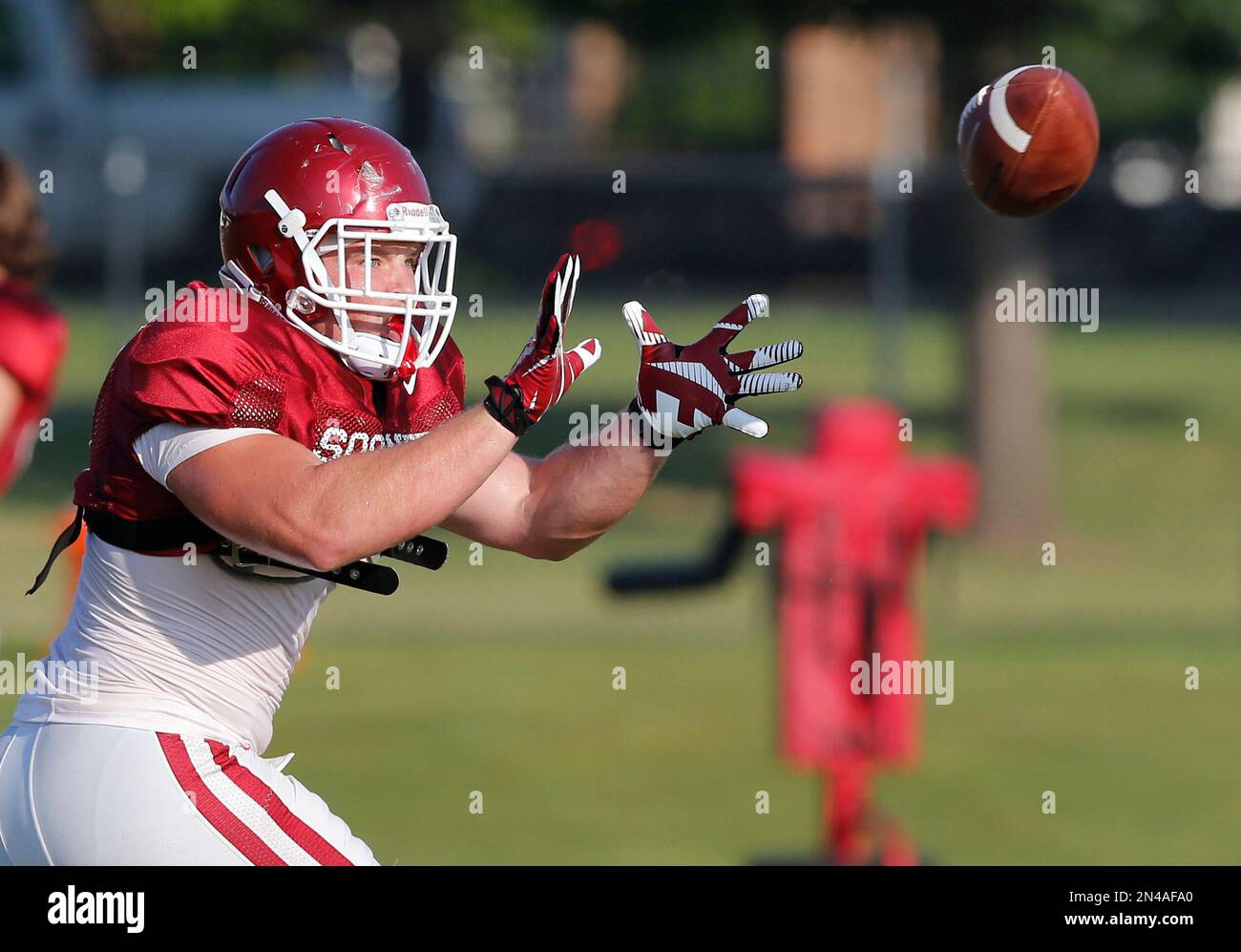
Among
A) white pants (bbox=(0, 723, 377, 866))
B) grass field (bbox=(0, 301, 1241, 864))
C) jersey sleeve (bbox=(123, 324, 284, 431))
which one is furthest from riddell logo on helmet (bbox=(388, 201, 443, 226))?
grass field (bbox=(0, 301, 1241, 864))

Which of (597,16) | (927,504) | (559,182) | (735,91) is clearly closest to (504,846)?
(927,504)

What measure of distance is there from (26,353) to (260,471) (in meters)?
2.29

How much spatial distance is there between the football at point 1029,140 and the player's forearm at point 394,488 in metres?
1.34

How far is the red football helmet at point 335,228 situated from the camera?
124 inches

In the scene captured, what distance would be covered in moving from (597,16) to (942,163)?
85.9 inches

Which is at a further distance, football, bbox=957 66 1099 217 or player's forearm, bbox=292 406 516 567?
football, bbox=957 66 1099 217

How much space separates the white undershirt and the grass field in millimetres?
2728

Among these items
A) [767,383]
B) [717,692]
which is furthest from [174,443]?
[717,692]

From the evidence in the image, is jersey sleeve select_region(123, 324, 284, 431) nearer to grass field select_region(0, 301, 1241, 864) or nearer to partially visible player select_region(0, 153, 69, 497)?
partially visible player select_region(0, 153, 69, 497)

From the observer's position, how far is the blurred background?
6719mm

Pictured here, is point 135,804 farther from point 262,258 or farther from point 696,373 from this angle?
point 696,373

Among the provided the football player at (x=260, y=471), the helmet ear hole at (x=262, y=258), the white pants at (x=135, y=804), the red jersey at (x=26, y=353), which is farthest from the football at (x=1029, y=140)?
the red jersey at (x=26, y=353)

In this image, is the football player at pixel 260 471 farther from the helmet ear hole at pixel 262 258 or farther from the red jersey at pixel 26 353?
the red jersey at pixel 26 353

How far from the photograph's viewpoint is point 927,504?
5.64m
